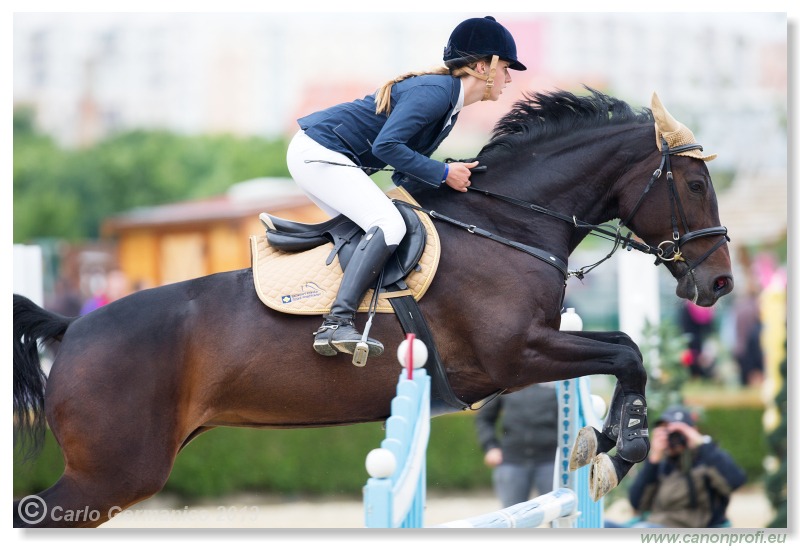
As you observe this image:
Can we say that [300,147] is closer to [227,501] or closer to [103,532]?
[103,532]

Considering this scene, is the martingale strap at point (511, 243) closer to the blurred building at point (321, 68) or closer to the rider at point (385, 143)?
the rider at point (385, 143)

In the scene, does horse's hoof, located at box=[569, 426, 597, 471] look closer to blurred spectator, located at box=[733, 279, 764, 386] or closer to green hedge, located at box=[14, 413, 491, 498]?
green hedge, located at box=[14, 413, 491, 498]

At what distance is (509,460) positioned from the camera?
6211 mm

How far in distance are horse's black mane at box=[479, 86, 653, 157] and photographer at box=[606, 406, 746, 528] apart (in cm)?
255

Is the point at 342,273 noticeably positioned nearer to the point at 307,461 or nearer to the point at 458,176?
the point at 458,176

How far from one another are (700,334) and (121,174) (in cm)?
1501

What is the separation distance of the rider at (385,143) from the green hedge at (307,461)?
4.75m

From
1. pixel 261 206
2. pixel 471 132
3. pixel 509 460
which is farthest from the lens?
pixel 471 132

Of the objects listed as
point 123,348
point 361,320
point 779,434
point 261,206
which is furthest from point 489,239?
point 261,206

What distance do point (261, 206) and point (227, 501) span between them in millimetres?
6628

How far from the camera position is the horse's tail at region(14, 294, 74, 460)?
13.9 feet

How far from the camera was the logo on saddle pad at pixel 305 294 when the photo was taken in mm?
3908
